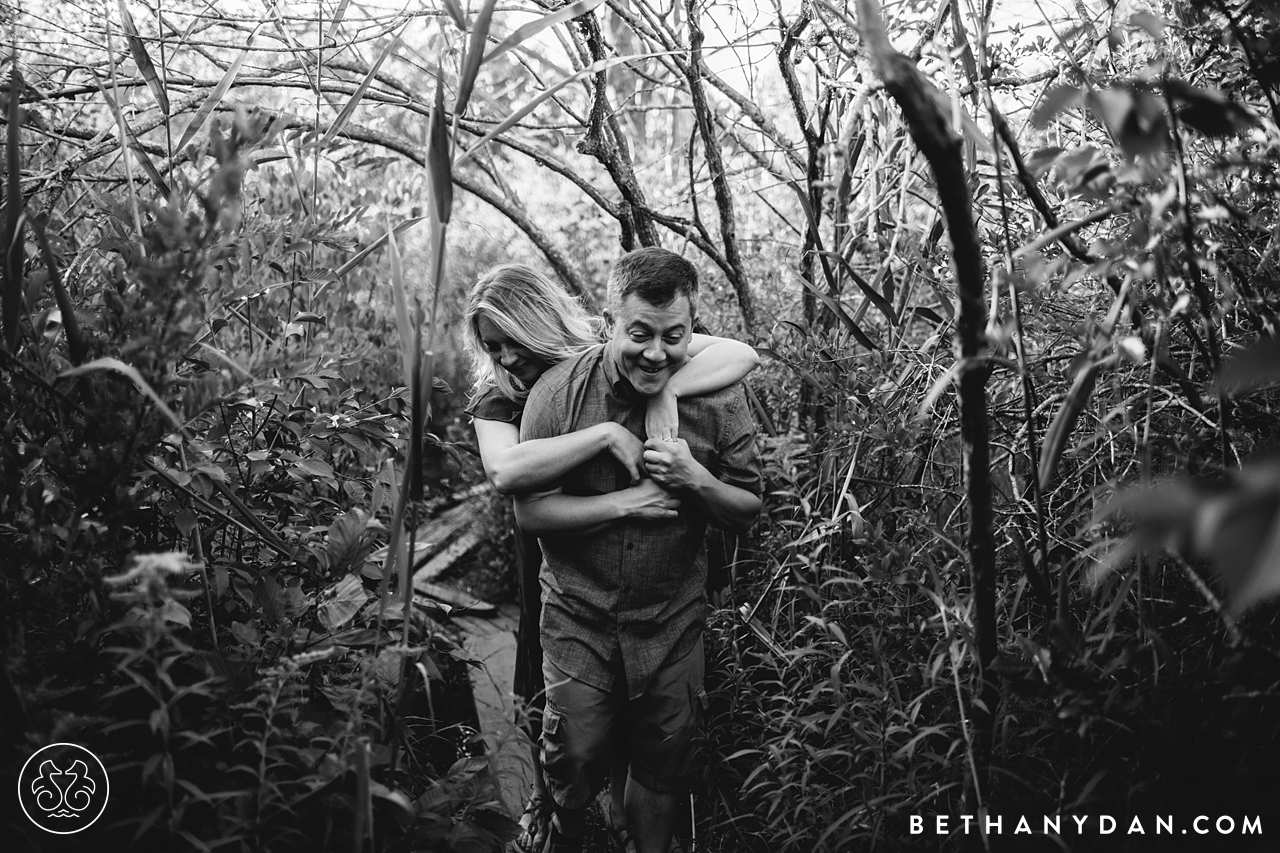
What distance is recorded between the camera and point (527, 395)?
234cm

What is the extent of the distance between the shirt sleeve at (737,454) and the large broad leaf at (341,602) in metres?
0.96

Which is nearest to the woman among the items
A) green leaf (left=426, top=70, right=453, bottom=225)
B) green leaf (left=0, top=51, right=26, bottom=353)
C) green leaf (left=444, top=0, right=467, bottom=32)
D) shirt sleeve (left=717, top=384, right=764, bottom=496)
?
shirt sleeve (left=717, top=384, right=764, bottom=496)

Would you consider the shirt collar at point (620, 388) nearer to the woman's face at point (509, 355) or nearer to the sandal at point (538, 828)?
the woman's face at point (509, 355)

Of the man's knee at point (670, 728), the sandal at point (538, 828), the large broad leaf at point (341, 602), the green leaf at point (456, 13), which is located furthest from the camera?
the sandal at point (538, 828)

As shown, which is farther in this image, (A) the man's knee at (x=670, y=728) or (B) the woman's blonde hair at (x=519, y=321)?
(B) the woman's blonde hair at (x=519, y=321)

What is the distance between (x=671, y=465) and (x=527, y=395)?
21.9 inches

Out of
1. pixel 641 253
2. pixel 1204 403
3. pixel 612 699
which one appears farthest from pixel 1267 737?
pixel 641 253

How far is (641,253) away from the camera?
81.0 inches

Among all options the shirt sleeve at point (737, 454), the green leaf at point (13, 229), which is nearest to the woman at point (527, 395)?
the shirt sleeve at point (737, 454)

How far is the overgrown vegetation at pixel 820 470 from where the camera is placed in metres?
1.21

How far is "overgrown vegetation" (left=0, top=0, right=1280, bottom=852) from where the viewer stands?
121cm

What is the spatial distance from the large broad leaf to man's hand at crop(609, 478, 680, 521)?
65cm

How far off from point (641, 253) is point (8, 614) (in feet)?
4.85

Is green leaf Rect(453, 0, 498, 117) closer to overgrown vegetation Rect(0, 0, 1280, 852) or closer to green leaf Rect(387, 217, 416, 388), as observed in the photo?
overgrown vegetation Rect(0, 0, 1280, 852)
